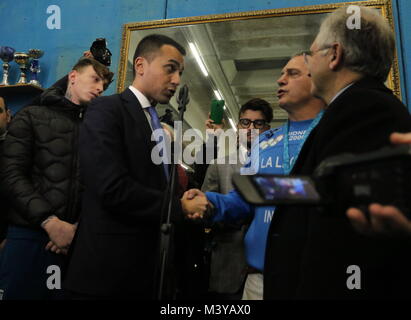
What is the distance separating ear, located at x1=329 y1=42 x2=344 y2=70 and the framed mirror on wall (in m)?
1.11

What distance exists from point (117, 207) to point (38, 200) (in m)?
0.55

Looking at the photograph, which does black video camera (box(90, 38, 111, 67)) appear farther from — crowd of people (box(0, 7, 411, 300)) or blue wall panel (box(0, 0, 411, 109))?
crowd of people (box(0, 7, 411, 300))

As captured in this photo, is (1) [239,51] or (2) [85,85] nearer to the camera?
(2) [85,85]

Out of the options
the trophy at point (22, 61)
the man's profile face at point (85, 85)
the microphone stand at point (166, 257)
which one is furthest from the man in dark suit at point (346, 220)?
the trophy at point (22, 61)

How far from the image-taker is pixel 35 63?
→ 2.69 m

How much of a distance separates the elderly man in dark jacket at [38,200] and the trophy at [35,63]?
1166mm

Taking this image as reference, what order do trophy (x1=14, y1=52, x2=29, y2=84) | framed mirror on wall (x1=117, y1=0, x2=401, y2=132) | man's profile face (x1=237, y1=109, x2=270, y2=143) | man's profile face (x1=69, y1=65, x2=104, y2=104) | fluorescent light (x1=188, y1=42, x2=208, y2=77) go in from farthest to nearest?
trophy (x1=14, y1=52, x2=29, y2=84), fluorescent light (x1=188, y1=42, x2=208, y2=77), framed mirror on wall (x1=117, y1=0, x2=401, y2=132), man's profile face (x1=237, y1=109, x2=270, y2=143), man's profile face (x1=69, y1=65, x2=104, y2=104)

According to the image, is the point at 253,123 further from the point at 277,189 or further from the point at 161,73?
the point at 277,189

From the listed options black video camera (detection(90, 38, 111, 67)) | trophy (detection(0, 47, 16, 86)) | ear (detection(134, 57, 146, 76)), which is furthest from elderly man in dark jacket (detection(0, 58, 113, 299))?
trophy (detection(0, 47, 16, 86))

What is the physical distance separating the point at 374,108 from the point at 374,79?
7.8 inches

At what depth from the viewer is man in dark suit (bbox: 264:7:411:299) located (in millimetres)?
756

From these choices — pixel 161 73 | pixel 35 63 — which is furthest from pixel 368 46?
pixel 35 63
